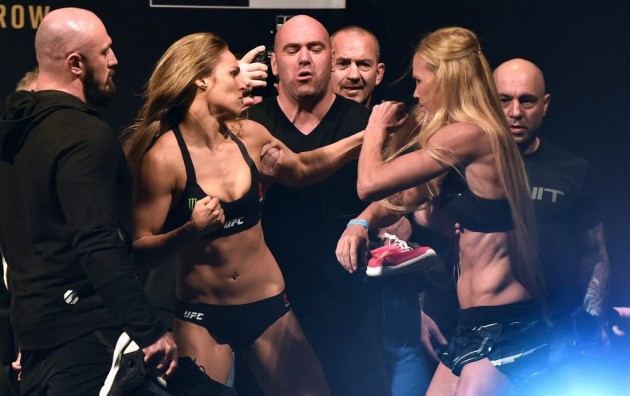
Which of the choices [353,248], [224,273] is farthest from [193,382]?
Result: [353,248]

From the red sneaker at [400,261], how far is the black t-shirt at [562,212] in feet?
2.13

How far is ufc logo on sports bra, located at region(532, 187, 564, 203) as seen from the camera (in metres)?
4.60

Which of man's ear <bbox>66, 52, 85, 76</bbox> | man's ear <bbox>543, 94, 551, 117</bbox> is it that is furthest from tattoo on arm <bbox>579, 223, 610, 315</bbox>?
man's ear <bbox>66, 52, 85, 76</bbox>

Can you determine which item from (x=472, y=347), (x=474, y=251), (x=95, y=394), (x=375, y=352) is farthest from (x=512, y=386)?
(x=95, y=394)

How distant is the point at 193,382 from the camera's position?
3600mm

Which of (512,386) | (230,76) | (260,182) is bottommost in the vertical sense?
(512,386)

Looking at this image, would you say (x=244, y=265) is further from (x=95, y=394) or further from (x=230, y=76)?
(x=95, y=394)

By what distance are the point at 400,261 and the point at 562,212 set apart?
2.76 feet

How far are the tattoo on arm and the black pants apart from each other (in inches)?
87.4

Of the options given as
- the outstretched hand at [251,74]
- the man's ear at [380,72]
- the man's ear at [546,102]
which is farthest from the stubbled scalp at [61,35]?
the man's ear at [546,102]

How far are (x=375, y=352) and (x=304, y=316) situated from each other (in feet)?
1.13

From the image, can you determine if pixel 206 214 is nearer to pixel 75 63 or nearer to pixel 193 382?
pixel 193 382

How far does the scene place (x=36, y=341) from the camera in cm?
320

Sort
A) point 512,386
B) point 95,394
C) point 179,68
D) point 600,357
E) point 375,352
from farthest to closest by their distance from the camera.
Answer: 1. point 600,357
2. point 375,352
3. point 179,68
4. point 512,386
5. point 95,394
